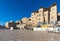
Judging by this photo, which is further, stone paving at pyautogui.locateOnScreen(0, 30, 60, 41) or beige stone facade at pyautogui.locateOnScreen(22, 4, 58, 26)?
beige stone facade at pyautogui.locateOnScreen(22, 4, 58, 26)

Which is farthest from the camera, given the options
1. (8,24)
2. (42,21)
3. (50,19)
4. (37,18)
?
(8,24)

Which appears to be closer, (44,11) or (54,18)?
(54,18)

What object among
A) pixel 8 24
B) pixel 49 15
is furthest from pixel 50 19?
pixel 8 24

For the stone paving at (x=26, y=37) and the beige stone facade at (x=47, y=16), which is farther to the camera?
the beige stone facade at (x=47, y=16)

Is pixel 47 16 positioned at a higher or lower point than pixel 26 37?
higher

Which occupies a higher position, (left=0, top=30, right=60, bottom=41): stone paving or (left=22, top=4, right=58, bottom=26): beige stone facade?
(left=22, top=4, right=58, bottom=26): beige stone facade

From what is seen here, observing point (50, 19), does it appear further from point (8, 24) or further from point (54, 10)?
point (8, 24)

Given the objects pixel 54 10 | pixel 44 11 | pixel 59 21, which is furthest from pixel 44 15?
pixel 59 21

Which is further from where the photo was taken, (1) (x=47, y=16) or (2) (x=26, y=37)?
(1) (x=47, y=16)

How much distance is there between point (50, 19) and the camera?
11631 cm

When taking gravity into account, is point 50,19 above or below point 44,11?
below

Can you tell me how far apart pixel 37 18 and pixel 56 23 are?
35165 millimetres

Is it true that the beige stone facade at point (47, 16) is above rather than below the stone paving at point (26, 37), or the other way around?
above

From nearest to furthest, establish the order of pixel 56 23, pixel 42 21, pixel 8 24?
pixel 56 23 < pixel 42 21 < pixel 8 24
